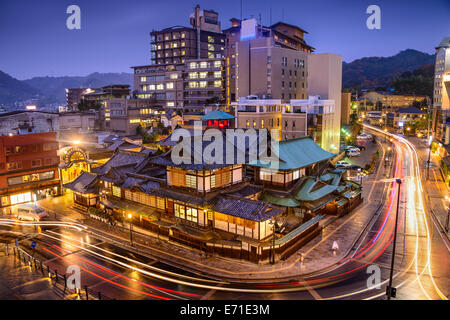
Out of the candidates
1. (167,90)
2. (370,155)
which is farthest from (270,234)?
(167,90)

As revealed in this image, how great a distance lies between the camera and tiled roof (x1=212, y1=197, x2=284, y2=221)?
29000 millimetres

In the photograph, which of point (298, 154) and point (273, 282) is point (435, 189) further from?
point (273, 282)

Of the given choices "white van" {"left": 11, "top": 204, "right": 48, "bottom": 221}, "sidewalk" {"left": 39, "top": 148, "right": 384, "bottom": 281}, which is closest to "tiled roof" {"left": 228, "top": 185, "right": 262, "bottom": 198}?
"sidewalk" {"left": 39, "top": 148, "right": 384, "bottom": 281}

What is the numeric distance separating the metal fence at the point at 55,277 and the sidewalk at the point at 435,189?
39.3 m

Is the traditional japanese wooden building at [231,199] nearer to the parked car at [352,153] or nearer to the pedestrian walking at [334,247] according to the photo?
the pedestrian walking at [334,247]

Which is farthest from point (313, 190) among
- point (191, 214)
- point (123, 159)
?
point (123, 159)

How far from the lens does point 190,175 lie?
33562mm

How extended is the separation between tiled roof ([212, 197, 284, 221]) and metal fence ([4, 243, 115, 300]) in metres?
12.5

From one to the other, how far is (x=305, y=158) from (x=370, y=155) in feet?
163

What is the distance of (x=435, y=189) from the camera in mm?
54062

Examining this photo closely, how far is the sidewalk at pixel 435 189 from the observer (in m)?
43.2
